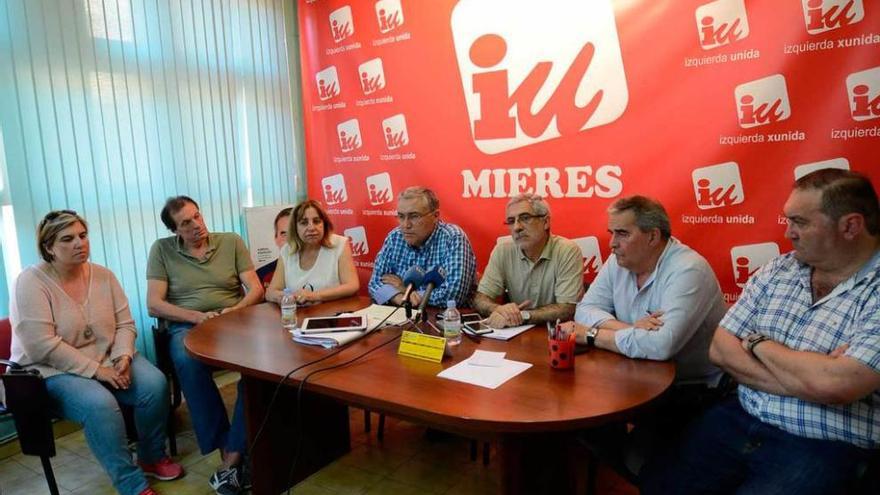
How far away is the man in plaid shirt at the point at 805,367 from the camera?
4.68ft

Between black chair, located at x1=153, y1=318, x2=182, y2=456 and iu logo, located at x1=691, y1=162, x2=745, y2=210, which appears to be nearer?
iu logo, located at x1=691, y1=162, x2=745, y2=210

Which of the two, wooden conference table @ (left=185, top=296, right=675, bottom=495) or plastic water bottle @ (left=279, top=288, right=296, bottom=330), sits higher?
plastic water bottle @ (left=279, top=288, right=296, bottom=330)

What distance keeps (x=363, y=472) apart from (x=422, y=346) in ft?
3.15

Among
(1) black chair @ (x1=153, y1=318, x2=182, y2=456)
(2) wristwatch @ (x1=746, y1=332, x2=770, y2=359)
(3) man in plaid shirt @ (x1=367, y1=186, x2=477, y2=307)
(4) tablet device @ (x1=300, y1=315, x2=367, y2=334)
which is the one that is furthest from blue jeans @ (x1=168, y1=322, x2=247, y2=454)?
(2) wristwatch @ (x1=746, y1=332, x2=770, y2=359)

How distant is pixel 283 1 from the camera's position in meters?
3.89

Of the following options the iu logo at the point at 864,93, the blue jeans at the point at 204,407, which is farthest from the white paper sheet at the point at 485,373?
the iu logo at the point at 864,93

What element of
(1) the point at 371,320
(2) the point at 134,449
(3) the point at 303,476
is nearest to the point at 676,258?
(1) the point at 371,320

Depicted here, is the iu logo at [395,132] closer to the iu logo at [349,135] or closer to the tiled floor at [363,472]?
the iu logo at [349,135]

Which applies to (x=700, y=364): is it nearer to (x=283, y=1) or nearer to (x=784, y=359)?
(x=784, y=359)

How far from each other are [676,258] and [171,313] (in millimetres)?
2302

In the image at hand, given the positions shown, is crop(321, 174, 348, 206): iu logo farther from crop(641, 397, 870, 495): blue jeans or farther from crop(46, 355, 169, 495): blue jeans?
crop(641, 397, 870, 495): blue jeans

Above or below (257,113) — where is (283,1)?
above

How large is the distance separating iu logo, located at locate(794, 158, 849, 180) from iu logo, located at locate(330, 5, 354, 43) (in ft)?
8.61

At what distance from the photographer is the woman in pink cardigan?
7.27 ft
